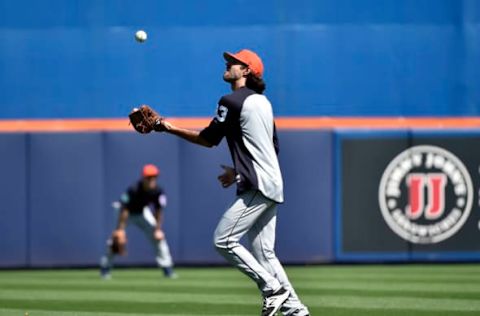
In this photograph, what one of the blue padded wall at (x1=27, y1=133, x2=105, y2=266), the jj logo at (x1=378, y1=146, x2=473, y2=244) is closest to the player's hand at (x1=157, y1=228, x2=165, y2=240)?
the blue padded wall at (x1=27, y1=133, x2=105, y2=266)

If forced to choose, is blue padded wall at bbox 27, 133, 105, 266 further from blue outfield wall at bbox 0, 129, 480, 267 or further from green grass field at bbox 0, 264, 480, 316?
green grass field at bbox 0, 264, 480, 316

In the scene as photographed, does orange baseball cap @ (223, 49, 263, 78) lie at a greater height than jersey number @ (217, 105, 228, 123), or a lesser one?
greater

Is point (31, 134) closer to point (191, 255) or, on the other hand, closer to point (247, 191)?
point (191, 255)

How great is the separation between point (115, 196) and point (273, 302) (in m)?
9.24

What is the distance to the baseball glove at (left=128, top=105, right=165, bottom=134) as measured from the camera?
8.27 meters

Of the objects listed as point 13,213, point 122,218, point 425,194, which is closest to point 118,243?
point 122,218

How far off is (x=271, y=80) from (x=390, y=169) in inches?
97.3

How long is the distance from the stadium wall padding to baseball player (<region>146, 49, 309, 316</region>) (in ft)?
33.7

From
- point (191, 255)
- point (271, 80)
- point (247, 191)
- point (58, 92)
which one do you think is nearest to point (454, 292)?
point (247, 191)

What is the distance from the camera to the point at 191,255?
56.0 feet

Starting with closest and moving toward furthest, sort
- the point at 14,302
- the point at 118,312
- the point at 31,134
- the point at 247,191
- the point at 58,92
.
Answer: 1. the point at 247,191
2. the point at 118,312
3. the point at 14,302
4. the point at 31,134
5. the point at 58,92

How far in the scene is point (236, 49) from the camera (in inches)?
725

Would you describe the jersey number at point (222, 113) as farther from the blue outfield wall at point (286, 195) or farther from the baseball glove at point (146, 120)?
the blue outfield wall at point (286, 195)

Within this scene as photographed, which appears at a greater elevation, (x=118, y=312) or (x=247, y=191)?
(x=247, y=191)
